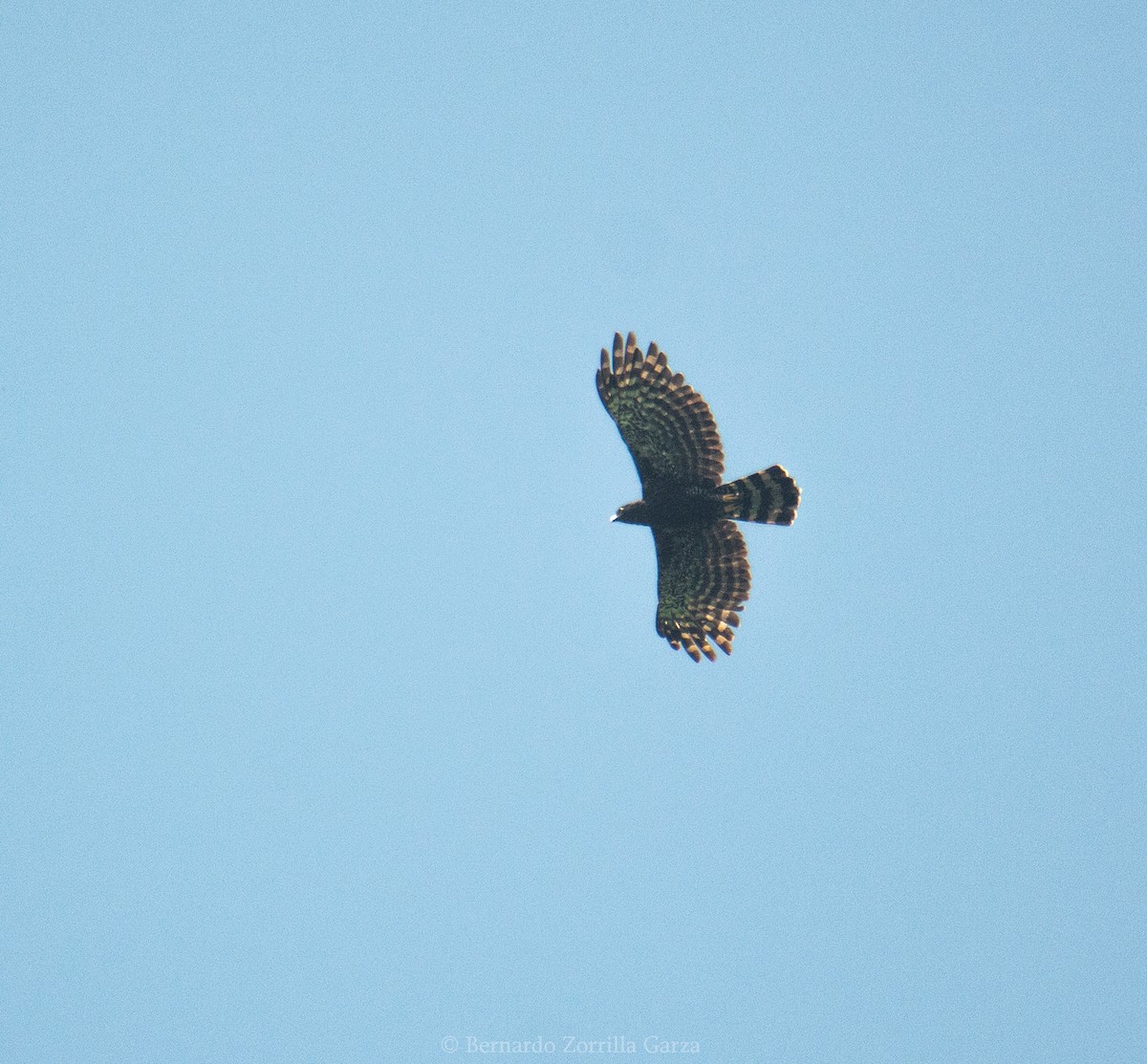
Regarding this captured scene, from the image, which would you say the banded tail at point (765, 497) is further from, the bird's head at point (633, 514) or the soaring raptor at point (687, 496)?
the bird's head at point (633, 514)

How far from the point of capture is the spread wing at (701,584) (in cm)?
1916

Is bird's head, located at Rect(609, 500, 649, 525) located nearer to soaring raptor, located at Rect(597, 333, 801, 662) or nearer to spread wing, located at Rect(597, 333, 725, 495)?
soaring raptor, located at Rect(597, 333, 801, 662)

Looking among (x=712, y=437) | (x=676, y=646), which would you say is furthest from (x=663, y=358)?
(x=676, y=646)

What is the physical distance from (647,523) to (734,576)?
1.48 m

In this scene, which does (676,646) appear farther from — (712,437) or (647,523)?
(712,437)

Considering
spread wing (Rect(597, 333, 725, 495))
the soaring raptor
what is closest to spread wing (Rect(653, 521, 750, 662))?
the soaring raptor

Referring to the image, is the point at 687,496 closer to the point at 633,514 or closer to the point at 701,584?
the point at 633,514

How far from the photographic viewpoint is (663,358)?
59.5ft

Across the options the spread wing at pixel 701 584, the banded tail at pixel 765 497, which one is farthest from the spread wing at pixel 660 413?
the spread wing at pixel 701 584

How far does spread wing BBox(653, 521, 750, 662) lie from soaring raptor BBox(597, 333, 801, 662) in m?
0.01

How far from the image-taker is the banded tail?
Result: 59.1ft

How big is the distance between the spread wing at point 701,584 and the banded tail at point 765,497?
26.7 inches

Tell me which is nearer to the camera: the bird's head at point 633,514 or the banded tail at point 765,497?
the banded tail at point 765,497

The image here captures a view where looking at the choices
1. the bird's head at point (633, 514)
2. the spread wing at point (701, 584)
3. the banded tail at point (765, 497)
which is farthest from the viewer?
the spread wing at point (701, 584)
